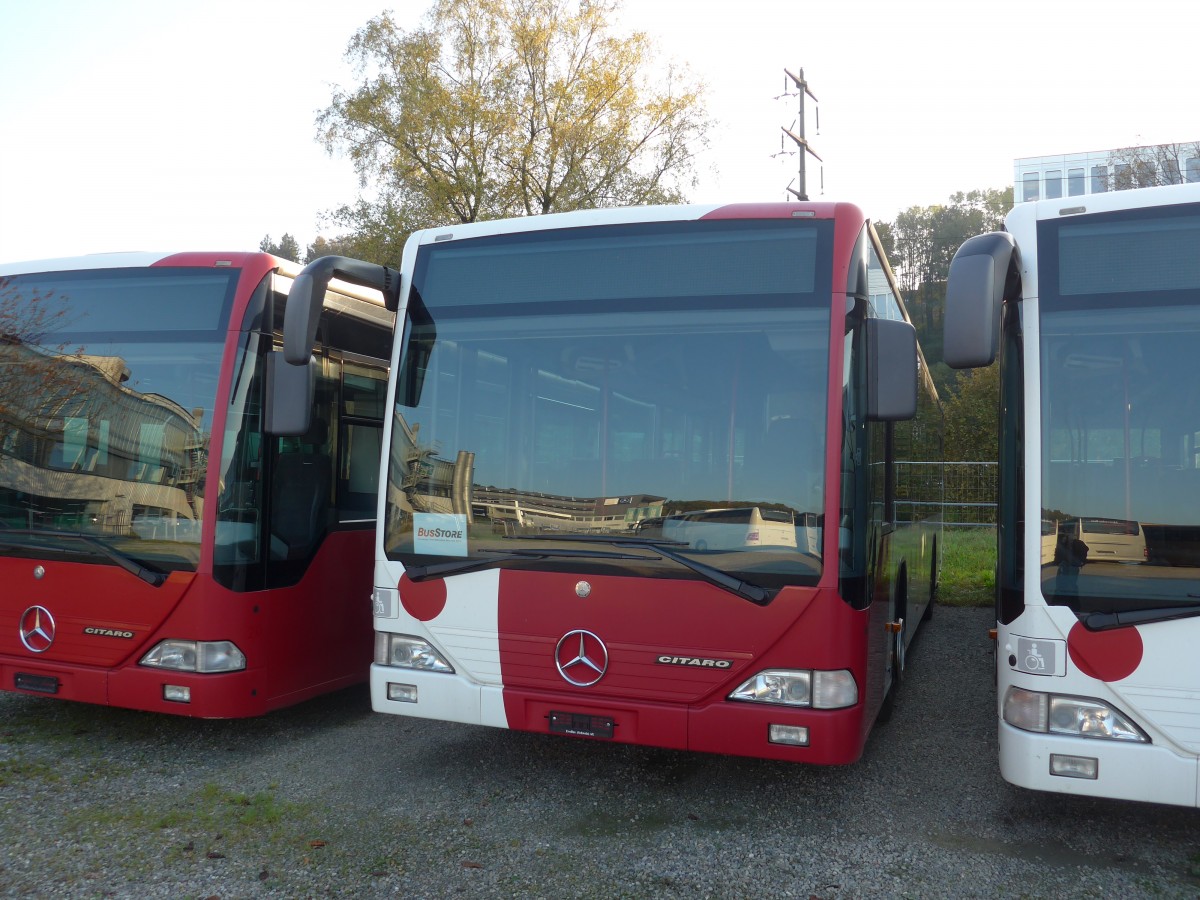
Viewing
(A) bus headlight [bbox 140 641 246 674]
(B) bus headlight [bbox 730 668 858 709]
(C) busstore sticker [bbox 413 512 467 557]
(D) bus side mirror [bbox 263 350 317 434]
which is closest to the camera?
(B) bus headlight [bbox 730 668 858 709]

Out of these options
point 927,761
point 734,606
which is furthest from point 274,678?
point 927,761

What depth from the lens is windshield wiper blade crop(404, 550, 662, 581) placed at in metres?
4.77

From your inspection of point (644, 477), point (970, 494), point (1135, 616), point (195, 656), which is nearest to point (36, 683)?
point (195, 656)

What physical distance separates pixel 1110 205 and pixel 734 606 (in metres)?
2.39

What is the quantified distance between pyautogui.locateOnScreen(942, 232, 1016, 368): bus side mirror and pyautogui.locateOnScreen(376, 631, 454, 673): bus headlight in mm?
2852

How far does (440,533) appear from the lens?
5098 mm

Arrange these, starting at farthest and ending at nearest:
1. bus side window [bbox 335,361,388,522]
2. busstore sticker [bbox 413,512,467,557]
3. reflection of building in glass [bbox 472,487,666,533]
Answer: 1. bus side window [bbox 335,361,388,522]
2. busstore sticker [bbox 413,512,467,557]
3. reflection of building in glass [bbox 472,487,666,533]

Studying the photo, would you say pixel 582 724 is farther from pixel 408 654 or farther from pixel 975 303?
pixel 975 303

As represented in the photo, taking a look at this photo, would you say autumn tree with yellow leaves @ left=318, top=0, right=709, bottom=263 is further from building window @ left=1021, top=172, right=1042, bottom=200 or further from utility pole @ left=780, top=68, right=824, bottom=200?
building window @ left=1021, top=172, right=1042, bottom=200

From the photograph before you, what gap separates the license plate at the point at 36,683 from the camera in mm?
5809

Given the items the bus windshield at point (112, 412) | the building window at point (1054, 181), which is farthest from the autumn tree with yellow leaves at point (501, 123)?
the building window at point (1054, 181)

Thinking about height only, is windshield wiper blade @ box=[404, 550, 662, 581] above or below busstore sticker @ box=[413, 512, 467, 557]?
below

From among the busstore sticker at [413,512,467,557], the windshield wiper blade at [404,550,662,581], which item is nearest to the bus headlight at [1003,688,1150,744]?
the windshield wiper blade at [404,550,662,581]

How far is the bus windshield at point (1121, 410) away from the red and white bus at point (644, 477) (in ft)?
2.22
